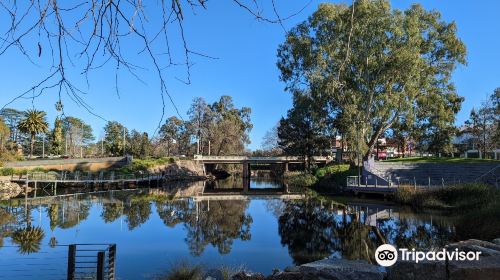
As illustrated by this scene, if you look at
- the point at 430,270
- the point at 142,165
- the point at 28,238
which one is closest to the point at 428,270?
the point at 430,270

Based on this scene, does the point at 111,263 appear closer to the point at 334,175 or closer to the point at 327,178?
the point at 334,175

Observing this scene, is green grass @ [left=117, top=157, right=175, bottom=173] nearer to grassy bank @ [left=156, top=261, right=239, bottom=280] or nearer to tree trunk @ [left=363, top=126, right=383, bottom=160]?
tree trunk @ [left=363, top=126, right=383, bottom=160]

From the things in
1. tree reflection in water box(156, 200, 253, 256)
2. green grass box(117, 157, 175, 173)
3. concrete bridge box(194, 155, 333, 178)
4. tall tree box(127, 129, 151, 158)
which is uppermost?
tall tree box(127, 129, 151, 158)

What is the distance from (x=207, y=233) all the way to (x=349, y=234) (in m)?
5.93

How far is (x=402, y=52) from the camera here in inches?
1236

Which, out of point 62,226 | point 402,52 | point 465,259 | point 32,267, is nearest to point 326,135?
point 402,52

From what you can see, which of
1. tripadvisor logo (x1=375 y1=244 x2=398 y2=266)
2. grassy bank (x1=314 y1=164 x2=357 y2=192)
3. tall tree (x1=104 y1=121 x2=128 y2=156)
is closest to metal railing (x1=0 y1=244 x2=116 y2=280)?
tripadvisor logo (x1=375 y1=244 x2=398 y2=266)

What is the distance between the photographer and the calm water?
12.4 meters

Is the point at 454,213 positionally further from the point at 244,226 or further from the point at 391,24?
the point at 391,24

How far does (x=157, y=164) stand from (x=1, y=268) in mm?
51147

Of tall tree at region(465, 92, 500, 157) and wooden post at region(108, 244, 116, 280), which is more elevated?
tall tree at region(465, 92, 500, 157)

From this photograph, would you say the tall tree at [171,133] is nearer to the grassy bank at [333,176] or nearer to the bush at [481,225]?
the grassy bank at [333,176]

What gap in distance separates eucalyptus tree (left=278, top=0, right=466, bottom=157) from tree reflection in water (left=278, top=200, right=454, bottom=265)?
1307 centimetres

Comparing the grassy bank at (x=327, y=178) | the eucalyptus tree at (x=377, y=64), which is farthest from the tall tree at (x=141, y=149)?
the eucalyptus tree at (x=377, y=64)
